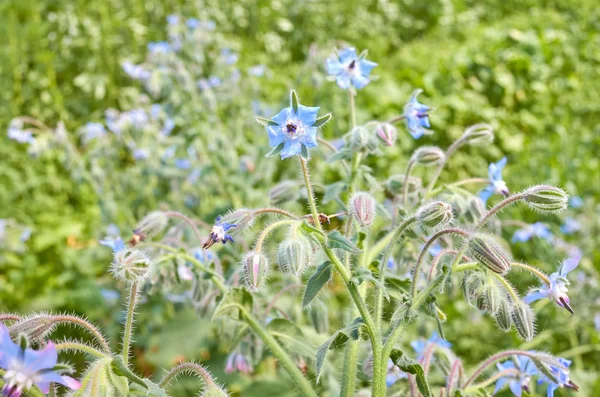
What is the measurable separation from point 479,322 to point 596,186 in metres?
1.18

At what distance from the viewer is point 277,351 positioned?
3.98 feet

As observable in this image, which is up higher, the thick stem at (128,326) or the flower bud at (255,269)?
the flower bud at (255,269)

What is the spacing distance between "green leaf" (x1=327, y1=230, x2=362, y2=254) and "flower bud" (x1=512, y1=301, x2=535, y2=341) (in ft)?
1.02

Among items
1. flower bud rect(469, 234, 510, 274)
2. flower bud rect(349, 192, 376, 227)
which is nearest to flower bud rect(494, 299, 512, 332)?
flower bud rect(469, 234, 510, 274)

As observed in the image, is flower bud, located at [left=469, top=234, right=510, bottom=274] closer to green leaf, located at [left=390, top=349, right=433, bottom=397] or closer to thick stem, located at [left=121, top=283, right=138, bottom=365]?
green leaf, located at [left=390, top=349, right=433, bottom=397]

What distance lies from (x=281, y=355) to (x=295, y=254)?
268 millimetres

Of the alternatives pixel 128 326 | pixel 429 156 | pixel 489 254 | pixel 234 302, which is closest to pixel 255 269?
pixel 234 302

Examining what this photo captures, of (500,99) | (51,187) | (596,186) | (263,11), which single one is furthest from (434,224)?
(263,11)

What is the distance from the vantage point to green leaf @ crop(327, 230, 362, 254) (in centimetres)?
99

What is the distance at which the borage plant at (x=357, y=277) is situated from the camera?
3.13 feet

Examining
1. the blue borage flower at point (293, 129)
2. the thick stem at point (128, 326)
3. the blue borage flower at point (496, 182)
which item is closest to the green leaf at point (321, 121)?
the blue borage flower at point (293, 129)

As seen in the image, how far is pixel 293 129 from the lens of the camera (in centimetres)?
105

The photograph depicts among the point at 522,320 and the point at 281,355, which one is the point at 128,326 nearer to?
the point at 281,355

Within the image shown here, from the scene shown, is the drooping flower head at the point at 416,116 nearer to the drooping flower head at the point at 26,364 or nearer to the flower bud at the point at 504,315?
the flower bud at the point at 504,315
